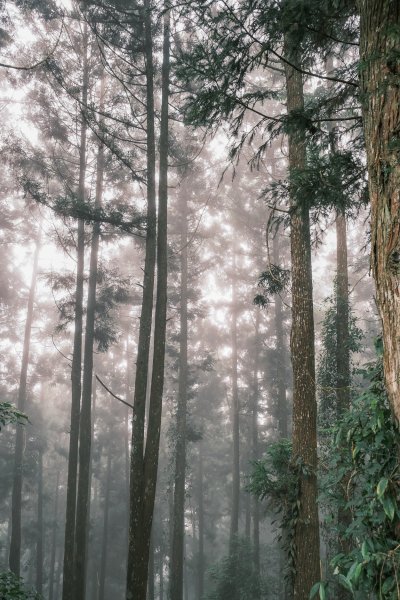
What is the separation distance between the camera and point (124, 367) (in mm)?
36344

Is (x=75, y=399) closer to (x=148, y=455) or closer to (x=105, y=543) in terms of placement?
(x=148, y=455)

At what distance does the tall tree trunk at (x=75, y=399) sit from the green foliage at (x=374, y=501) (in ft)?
27.4

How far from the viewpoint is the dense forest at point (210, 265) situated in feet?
9.62

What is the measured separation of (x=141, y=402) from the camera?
7.78m

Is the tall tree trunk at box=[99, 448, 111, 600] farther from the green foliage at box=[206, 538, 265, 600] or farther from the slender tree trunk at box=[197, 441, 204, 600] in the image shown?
the green foliage at box=[206, 538, 265, 600]

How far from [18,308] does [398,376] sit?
27.5 m

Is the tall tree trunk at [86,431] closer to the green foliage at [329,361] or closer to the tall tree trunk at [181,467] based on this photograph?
the tall tree trunk at [181,467]

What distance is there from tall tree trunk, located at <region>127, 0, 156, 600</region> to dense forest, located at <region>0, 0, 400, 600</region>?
0.04 metres

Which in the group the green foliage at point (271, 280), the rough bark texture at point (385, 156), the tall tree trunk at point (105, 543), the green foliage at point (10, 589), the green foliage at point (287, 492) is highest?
the green foliage at point (271, 280)

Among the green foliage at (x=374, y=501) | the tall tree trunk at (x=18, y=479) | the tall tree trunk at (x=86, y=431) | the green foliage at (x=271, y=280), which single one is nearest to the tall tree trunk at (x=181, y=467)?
the tall tree trunk at (x=86, y=431)

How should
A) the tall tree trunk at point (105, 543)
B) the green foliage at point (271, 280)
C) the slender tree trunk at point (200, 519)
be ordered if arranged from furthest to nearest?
the slender tree trunk at point (200, 519) < the tall tree trunk at point (105, 543) < the green foliage at point (271, 280)

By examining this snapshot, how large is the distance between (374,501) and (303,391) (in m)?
3.34

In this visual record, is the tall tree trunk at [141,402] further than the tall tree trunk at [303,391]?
Yes

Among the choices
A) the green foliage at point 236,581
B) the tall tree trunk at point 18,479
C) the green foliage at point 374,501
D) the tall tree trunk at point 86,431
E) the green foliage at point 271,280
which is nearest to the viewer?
the green foliage at point 374,501
